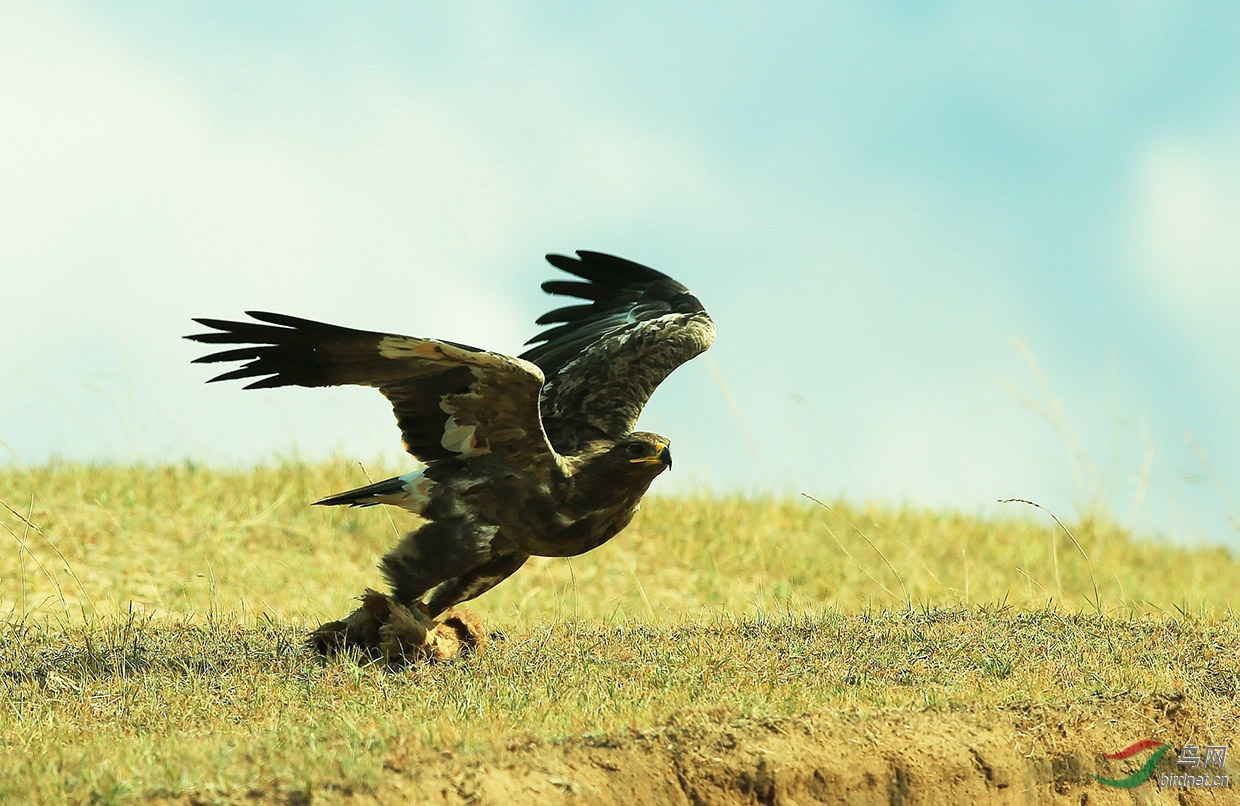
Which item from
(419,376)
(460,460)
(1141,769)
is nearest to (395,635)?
(460,460)

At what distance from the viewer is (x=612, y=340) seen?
7.44m

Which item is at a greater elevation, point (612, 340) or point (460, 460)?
point (612, 340)

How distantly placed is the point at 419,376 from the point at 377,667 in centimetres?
145

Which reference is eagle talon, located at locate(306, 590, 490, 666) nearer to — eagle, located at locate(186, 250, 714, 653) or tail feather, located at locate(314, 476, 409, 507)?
eagle, located at locate(186, 250, 714, 653)

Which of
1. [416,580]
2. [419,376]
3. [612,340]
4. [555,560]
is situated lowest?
[555,560]

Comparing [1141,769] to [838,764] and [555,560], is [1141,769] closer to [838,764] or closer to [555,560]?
[838,764]

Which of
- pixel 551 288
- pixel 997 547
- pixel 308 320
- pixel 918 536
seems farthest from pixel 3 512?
pixel 997 547

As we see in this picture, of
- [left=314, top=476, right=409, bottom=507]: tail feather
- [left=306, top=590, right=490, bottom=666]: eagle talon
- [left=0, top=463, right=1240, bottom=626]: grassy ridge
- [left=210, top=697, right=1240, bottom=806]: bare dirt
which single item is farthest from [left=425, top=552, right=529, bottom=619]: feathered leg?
[left=0, top=463, right=1240, bottom=626]: grassy ridge

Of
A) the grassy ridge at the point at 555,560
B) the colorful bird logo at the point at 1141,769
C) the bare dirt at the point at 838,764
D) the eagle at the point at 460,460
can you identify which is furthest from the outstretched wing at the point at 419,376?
the colorful bird logo at the point at 1141,769

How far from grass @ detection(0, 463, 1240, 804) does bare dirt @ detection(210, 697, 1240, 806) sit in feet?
0.29

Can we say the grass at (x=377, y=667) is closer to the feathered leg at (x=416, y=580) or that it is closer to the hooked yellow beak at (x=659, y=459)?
the feathered leg at (x=416, y=580)

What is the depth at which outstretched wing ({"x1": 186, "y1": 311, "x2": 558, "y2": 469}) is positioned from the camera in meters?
5.57

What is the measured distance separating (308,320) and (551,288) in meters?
3.11

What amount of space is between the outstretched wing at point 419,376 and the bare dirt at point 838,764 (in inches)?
73.8
